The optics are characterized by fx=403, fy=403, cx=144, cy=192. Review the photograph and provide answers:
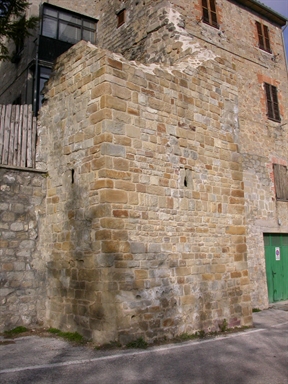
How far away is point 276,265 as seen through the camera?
433 inches

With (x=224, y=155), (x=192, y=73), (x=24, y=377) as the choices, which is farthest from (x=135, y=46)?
(x=24, y=377)

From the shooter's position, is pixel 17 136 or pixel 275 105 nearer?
pixel 17 136

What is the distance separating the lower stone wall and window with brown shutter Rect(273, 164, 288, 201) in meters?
7.14

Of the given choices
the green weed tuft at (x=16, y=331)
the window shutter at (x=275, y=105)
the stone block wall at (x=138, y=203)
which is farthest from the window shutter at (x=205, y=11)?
the green weed tuft at (x=16, y=331)

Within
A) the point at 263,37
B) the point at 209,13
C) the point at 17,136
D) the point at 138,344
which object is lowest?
the point at 138,344

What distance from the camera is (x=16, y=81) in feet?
44.5

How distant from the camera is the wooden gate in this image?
6742 mm

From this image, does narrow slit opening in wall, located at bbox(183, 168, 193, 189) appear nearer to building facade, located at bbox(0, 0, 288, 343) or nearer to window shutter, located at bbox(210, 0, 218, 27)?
building facade, located at bbox(0, 0, 288, 343)

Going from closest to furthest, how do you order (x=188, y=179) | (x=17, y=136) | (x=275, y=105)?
(x=188, y=179)
(x=17, y=136)
(x=275, y=105)

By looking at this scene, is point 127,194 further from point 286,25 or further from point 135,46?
point 286,25

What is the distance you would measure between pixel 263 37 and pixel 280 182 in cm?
465

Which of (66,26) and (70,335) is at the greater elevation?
(66,26)

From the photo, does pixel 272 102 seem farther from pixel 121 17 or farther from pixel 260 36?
pixel 121 17

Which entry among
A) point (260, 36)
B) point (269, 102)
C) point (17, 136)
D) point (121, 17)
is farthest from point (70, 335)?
point (260, 36)
